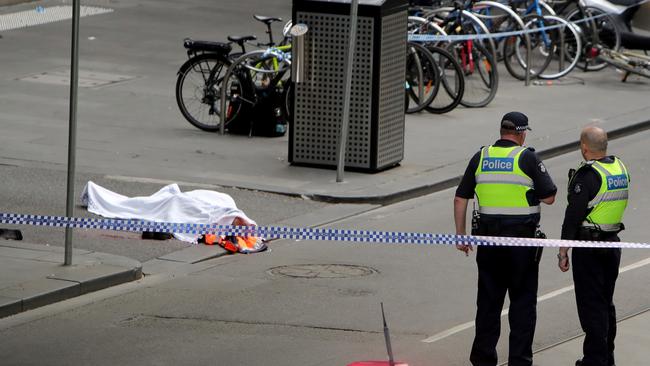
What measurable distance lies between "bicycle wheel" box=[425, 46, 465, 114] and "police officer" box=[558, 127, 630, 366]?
972 centimetres

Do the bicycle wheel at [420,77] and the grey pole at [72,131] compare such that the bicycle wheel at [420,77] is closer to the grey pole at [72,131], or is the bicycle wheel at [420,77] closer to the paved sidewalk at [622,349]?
the grey pole at [72,131]

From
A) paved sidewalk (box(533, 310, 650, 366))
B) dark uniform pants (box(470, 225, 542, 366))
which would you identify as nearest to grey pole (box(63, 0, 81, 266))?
dark uniform pants (box(470, 225, 542, 366))

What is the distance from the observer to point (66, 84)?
64.3ft

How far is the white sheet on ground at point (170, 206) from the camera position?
1262cm

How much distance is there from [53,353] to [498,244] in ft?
9.82

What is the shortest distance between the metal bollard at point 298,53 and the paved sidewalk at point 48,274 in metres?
4.27

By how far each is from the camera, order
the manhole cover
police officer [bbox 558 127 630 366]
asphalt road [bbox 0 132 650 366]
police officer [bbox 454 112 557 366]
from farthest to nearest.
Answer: the manhole cover → asphalt road [bbox 0 132 650 366] → police officer [bbox 454 112 557 366] → police officer [bbox 558 127 630 366]

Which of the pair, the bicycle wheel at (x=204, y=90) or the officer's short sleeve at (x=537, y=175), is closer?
the officer's short sleeve at (x=537, y=175)

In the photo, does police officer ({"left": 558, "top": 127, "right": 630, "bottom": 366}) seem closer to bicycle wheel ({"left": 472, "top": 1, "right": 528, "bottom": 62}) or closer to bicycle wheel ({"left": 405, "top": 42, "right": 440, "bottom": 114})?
bicycle wheel ({"left": 405, "top": 42, "right": 440, "bottom": 114})

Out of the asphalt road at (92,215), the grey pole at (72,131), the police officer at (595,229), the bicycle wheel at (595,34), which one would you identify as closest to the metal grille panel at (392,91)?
the asphalt road at (92,215)

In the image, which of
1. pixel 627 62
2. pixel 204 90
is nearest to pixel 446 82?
pixel 204 90

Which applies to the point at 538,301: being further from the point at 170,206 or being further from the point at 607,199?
the point at 170,206

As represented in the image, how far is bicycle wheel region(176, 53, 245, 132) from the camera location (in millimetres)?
17266

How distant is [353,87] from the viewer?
1538cm
